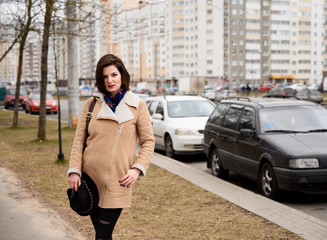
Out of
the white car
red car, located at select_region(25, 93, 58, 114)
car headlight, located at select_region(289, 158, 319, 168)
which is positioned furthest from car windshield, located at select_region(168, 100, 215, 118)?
red car, located at select_region(25, 93, 58, 114)

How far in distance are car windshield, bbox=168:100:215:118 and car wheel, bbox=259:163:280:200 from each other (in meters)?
5.88

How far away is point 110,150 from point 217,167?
22.7 feet

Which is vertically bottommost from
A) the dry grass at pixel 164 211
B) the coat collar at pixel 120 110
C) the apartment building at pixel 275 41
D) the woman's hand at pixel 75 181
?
the dry grass at pixel 164 211

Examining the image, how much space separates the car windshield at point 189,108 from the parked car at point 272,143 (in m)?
3.30

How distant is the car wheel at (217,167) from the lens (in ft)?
33.0

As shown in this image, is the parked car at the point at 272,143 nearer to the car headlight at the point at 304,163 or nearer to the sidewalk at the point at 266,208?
the car headlight at the point at 304,163

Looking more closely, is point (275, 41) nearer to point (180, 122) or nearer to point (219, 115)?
point (180, 122)

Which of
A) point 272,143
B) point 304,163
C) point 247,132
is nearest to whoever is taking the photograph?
point 304,163

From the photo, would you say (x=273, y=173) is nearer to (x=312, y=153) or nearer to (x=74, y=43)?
(x=312, y=153)

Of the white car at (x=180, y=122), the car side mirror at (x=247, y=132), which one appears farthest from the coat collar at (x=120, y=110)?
the white car at (x=180, y=122)

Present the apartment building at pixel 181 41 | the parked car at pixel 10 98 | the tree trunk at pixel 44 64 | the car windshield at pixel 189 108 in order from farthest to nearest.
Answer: the apartment building at pixel 181 41
the parked car at pixel 10 98
the tree trunk at pixel 44 64
the car windshield at pixel 189 108

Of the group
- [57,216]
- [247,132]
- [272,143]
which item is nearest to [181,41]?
[247,132]

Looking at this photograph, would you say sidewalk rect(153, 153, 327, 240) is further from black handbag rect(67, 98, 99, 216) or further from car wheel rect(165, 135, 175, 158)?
car wheel rect(165, 135, 175, 158)

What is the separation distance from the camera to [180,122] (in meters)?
13.4
